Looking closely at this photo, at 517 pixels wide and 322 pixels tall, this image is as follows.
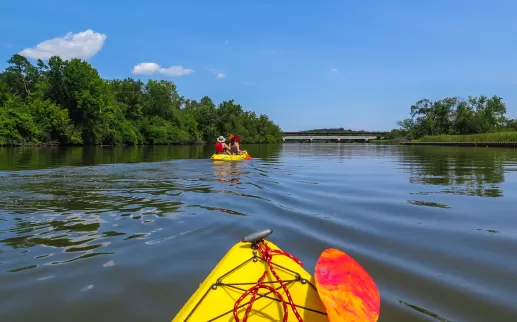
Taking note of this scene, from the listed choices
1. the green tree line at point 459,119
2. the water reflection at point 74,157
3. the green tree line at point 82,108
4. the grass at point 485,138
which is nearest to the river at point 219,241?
the water reflection at point 74,157

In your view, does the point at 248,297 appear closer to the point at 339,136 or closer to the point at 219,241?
the point at 219,241

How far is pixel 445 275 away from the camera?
3818mm

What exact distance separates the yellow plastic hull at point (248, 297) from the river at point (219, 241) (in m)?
0.67

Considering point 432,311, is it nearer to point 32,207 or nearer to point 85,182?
point 32,207

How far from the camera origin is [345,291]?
2.44 m

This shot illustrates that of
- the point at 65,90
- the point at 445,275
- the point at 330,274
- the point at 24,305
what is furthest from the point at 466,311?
the point at 65,90

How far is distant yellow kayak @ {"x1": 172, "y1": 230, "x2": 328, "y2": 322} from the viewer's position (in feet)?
7.74

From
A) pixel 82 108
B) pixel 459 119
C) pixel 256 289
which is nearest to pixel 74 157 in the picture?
pixel 256 289

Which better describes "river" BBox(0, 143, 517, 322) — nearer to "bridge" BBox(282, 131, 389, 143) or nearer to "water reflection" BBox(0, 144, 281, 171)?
"water reflection" BBox(0, 144, 281, 171)

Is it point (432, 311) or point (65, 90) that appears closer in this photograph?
point (432, 311)

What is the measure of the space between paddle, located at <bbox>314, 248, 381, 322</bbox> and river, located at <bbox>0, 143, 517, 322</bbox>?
59cm

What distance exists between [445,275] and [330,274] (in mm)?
1983

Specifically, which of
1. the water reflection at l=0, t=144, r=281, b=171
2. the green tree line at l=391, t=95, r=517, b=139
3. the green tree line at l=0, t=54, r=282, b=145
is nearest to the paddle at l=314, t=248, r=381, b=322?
the water reflection at l=0, t=144, r=281, b=171

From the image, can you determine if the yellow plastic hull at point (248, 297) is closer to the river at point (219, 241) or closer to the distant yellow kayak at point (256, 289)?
the distant yellow kayak at point (256, 289)
